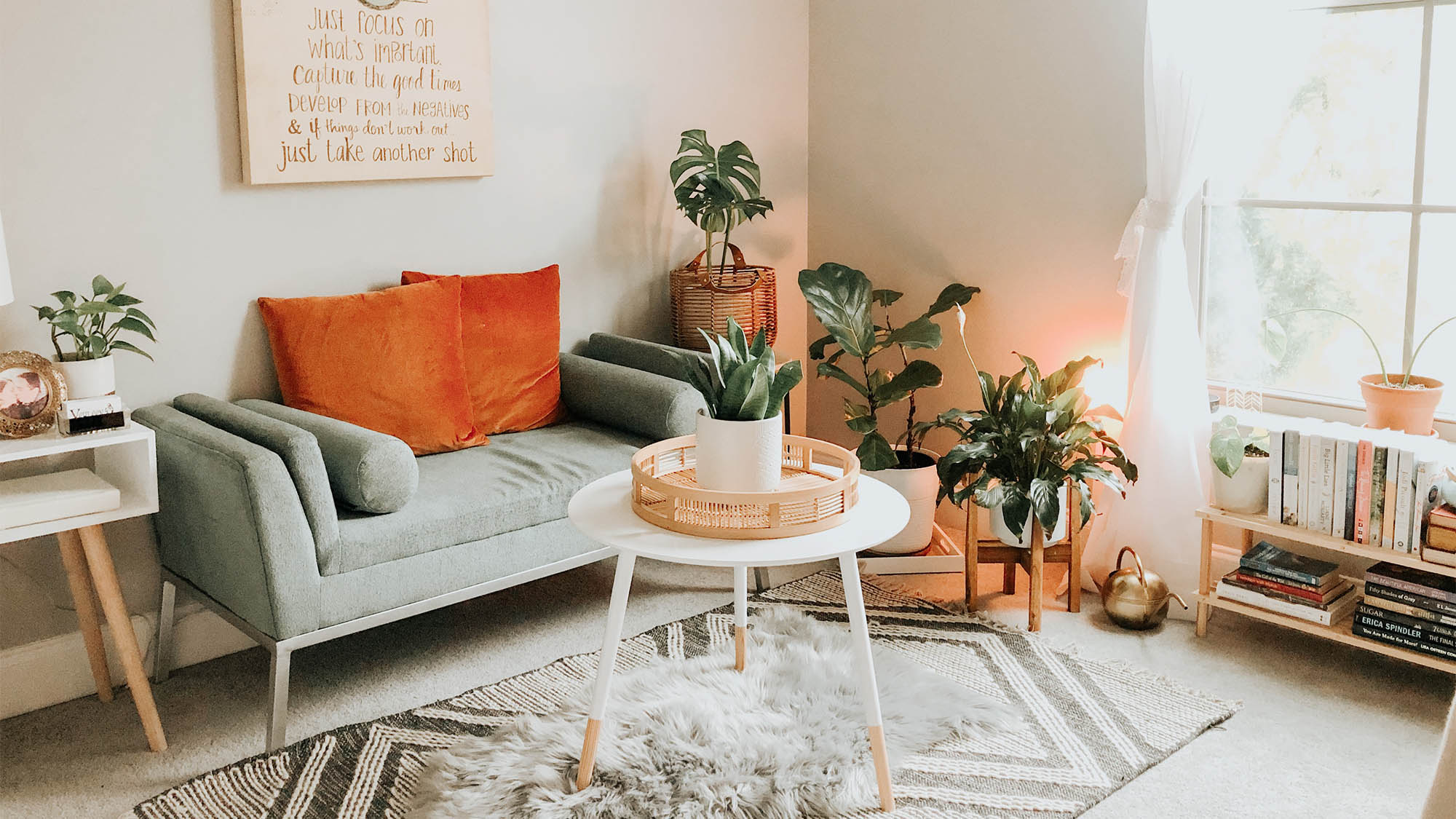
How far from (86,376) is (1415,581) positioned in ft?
9.29

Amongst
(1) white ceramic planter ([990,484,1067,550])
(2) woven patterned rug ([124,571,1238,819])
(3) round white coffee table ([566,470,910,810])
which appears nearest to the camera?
(3) round white coffee table ([566,470,910,810])

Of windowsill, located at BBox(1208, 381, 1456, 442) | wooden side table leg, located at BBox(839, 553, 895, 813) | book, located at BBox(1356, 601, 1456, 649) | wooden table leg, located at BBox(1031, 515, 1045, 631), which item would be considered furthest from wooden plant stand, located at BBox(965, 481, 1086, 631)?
wooden side table leg, located at BBox(839, 553, 895, 813)

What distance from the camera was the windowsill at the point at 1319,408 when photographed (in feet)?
9.23

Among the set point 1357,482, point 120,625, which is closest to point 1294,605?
point 1357,482

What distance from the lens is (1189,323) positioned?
3098 millimetres

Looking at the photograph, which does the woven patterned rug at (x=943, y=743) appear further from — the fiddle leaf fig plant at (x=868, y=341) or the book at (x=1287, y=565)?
the fiddle leaf fig plant at (x=868, y=341)

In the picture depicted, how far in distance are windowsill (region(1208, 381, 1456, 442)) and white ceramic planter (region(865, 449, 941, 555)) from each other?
31.9 inches

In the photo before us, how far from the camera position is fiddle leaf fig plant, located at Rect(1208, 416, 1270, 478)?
2.81m

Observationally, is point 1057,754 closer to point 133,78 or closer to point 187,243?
point 187,243

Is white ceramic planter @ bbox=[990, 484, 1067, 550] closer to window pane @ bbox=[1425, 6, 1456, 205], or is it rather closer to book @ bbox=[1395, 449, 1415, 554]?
book @ bbox=[1395, 449, 1415, 554]

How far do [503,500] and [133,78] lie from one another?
125 centimetres

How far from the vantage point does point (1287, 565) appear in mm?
2822

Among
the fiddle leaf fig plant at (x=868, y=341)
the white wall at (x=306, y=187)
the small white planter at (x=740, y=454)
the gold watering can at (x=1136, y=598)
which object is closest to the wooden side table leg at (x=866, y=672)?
the small white planter at (x=740, y=454)

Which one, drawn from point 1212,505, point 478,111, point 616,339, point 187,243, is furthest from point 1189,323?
point 187,243
